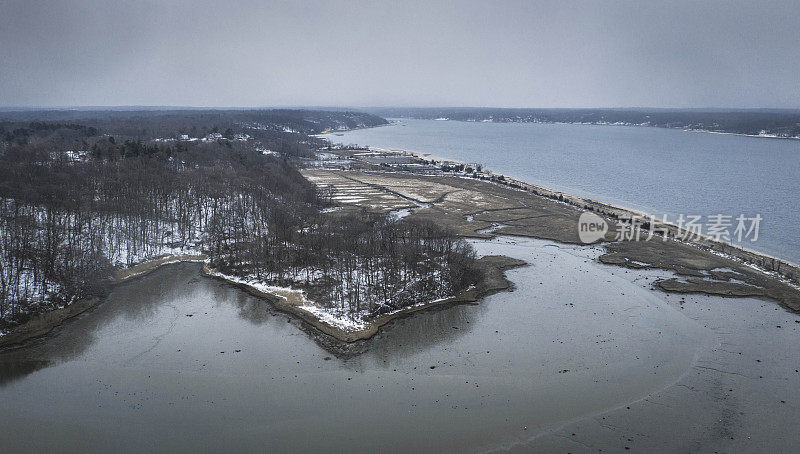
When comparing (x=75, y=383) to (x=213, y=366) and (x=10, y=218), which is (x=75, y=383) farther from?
(x=10, y=218)

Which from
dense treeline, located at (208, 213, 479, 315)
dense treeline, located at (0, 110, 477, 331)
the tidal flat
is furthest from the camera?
dense treeline, located at (0, 110, 477, 331)

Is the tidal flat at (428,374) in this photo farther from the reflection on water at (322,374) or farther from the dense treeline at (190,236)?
the dense treeline at (190,236)

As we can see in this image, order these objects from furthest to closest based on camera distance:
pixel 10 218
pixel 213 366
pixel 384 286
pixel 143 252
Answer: pixel 143 252 < pixel 10 218 < pixel 384 286 < pixel 213 366

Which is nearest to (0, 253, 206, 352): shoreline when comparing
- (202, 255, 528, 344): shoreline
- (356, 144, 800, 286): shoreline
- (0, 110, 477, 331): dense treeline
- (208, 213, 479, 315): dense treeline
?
(0, 110, 477, 331): dense treeline

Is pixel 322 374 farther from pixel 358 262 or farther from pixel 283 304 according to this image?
pixel 358 262

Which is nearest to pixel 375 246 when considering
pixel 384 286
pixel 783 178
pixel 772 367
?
pixel 384 286

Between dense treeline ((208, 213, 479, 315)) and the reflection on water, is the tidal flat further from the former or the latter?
dense treeline ((208, 213, 479, 315))

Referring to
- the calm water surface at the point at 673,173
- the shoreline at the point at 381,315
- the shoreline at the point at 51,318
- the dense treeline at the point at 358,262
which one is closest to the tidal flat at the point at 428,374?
Result: the shoreline at the point at 381,315
